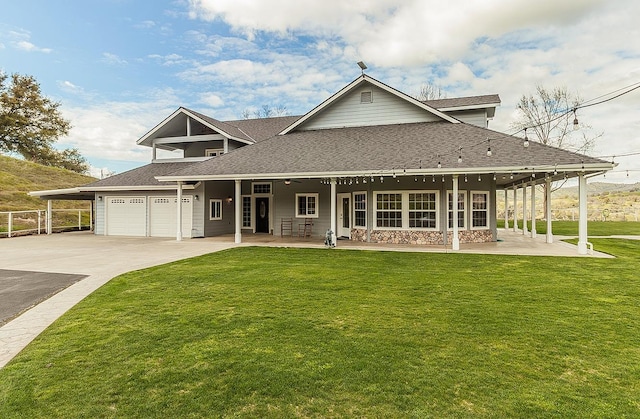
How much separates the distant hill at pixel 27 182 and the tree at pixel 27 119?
5.23ft

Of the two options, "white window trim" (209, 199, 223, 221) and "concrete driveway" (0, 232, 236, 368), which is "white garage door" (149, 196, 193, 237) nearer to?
"white window trim" (209, 199, 223, 221)

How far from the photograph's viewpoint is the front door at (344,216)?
51.0 ft

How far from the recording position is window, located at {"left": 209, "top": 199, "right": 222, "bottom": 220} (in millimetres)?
17341

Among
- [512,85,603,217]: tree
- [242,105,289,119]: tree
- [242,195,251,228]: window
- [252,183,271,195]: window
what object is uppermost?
[242,105,289,119]: tree

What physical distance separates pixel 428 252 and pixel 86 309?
30.4ft

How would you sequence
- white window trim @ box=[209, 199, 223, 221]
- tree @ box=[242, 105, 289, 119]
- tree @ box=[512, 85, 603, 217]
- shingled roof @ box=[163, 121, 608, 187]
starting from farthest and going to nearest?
1. tree @ box=[242, 105, 289, 119]
2. tree @ box=[512, 85, 603, 217]
3. white window trim @ box=[209, 199, 223, 221]
4. shingled roof @ box=[163, 121, 608, 187]

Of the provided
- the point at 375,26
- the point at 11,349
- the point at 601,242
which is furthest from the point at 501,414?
the point at 375,26

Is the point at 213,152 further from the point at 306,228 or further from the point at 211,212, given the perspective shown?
the point at 306,228

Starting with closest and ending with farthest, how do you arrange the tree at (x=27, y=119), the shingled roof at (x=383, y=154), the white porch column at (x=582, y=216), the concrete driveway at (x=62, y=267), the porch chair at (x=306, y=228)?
the concrete driveway at (x=62, y=267) → the white porch column at (x=582, y=216) → the shingled roof at (x=383, y=154) → the porch chair at (x=306, y=228) → the tree at (x=27, y=119)

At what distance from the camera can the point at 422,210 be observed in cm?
1375

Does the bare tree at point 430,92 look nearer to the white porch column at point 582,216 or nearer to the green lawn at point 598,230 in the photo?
the green lawn at point 598,230

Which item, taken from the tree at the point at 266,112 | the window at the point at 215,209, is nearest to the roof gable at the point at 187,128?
the window at the point at 215,209

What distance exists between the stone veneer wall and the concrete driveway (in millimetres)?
5853

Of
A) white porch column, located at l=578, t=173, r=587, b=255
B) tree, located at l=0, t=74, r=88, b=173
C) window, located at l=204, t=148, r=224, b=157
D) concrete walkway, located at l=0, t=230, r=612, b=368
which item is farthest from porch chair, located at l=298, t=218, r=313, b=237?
tree, located at l=0, t=74, r=88, b=173
